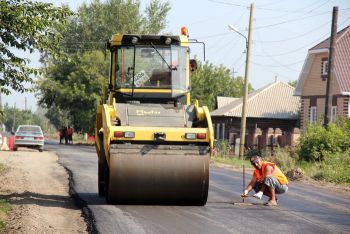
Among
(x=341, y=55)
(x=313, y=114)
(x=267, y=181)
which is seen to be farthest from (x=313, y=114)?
(x=267, y=181)

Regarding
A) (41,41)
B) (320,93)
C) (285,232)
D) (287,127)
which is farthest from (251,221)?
(287,127)

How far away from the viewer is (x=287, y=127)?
59781mm

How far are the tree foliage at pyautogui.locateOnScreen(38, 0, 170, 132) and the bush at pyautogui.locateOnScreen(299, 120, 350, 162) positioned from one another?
32621mm

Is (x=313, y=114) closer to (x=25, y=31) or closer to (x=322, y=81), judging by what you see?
(x=322, y=81)

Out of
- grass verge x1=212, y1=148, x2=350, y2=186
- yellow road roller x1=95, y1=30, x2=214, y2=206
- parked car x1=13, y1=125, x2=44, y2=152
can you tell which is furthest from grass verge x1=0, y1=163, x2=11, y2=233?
parked car x1=13, y1=125, x2=44, y2=152

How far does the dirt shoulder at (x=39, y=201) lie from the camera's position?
A: 11729mm

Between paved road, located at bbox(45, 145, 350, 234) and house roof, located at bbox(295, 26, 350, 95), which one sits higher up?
house roof, located at bbox(295, 26, 350, 95)

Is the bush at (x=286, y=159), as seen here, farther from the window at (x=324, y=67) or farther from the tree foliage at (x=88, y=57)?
the tree foliage at (x=88, y=57)

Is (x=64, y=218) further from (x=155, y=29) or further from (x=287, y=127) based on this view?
(x=155, y=29)

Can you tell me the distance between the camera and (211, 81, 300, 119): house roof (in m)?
59.3

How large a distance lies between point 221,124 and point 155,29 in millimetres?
16432

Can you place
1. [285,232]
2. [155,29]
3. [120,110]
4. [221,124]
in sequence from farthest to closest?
[155,29] → [221,124] → [120,110] → [285,232]

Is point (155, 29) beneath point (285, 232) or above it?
above

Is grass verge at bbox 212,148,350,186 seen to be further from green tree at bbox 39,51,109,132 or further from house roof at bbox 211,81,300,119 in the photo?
green tree at bbox 39,51,109,132
